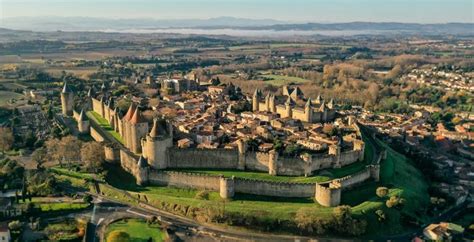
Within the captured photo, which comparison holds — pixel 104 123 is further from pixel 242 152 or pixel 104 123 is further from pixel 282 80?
pixel 282 80

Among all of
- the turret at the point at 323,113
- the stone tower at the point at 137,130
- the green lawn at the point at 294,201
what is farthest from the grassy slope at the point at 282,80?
the green lawn at the point at 294,201

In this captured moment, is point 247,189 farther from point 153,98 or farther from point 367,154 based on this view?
point 153,98

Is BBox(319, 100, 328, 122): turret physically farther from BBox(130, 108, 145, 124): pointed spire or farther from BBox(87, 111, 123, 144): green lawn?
BBox(87, 111, 123, 144): green lawn

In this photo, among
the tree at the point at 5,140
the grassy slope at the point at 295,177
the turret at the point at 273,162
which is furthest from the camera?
the tree at the point at 5,140

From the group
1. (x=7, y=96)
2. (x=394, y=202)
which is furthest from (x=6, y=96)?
(x=394, y=202)

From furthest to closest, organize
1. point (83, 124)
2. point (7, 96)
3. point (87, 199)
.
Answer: point (7, 96)
point (83, 124)
point (87, 199)

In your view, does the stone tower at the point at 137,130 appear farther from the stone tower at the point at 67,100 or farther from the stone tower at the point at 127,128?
the stone tower at the point at 67,100
